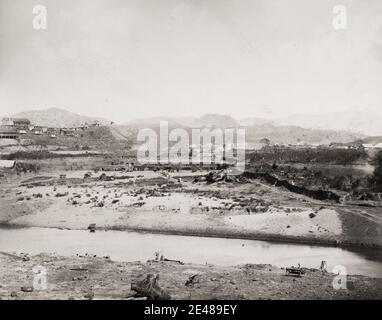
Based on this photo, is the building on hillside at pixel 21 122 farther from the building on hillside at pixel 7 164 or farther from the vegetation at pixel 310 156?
the vegetation at pixel 310 156

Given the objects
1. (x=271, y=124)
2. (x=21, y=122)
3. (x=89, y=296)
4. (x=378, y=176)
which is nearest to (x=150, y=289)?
(x=89, y=296)

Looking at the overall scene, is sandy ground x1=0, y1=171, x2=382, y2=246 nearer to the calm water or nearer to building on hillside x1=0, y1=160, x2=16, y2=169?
the calm water

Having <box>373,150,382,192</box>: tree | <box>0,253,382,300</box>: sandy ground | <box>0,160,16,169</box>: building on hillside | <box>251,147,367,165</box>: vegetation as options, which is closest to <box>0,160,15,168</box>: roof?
<box>0,160,16,169</box>: building on hillside

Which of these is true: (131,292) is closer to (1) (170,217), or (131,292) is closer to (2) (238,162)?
(1) (170,217)

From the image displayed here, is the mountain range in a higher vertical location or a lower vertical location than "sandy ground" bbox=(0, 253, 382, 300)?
higher

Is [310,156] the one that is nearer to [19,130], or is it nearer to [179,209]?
[179,209]

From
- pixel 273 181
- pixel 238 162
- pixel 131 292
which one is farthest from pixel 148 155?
pixel 131 292
